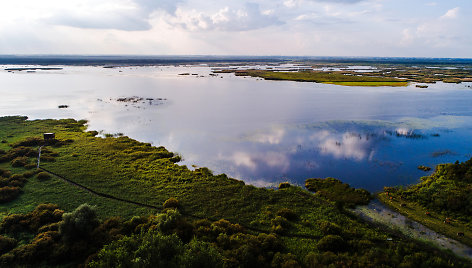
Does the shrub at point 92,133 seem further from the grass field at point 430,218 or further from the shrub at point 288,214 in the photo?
the grass field at point 430,218

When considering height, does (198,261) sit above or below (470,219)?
above

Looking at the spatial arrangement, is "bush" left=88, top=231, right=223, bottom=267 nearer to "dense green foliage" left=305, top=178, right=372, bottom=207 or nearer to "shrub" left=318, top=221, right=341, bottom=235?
"shrub" left=318, top=221, right=341, bottom=235

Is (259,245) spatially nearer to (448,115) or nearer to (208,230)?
(208,230)

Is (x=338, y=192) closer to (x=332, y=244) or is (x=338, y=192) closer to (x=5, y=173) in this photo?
(x=332, y=244)

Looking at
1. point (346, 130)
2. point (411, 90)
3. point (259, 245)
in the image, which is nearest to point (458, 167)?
point (346, 130)

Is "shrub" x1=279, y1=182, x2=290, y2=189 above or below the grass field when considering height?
above

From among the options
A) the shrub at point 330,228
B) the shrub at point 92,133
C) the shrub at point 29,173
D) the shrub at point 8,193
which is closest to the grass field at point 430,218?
the shrub at point 330,228

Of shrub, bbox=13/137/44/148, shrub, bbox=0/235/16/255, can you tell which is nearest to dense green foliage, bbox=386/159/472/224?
shrub, bbox=0/235/16/255
